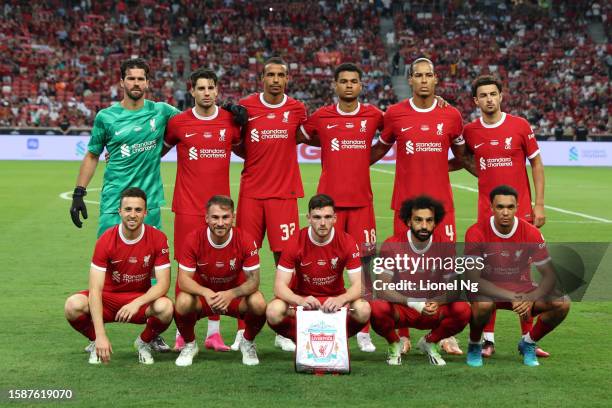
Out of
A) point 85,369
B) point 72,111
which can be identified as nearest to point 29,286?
point 85,369

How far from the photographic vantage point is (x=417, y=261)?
720 centimetres

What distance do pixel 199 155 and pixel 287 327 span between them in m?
1.76

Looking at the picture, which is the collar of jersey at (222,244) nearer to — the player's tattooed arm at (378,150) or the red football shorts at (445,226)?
the red football shorts at (445,226)

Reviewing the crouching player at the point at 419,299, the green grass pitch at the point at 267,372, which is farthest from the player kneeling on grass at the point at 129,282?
the crouching player at the point at 419,299

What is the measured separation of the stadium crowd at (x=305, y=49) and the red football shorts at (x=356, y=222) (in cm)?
2751

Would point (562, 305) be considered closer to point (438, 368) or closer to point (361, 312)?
point (438, 368)

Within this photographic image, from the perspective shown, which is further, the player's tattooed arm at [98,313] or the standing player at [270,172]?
the standing player at [270,172]

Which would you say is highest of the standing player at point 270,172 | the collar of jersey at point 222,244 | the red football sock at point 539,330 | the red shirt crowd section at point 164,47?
the red shirt crowd section at point 164,47

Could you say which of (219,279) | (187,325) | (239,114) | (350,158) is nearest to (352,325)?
(219,279)

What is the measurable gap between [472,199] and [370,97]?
18.9m

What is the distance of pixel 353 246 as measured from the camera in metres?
7.20

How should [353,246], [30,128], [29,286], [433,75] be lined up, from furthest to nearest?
1. [30,128]
2. [29,286]
3. [433,75]
4. [353,246]

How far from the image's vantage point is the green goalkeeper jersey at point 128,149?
7957 millimetres

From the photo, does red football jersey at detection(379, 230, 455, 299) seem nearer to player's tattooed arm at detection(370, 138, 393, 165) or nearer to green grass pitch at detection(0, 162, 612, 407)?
green grass pitch at detection(0, 162, 612, 407)
